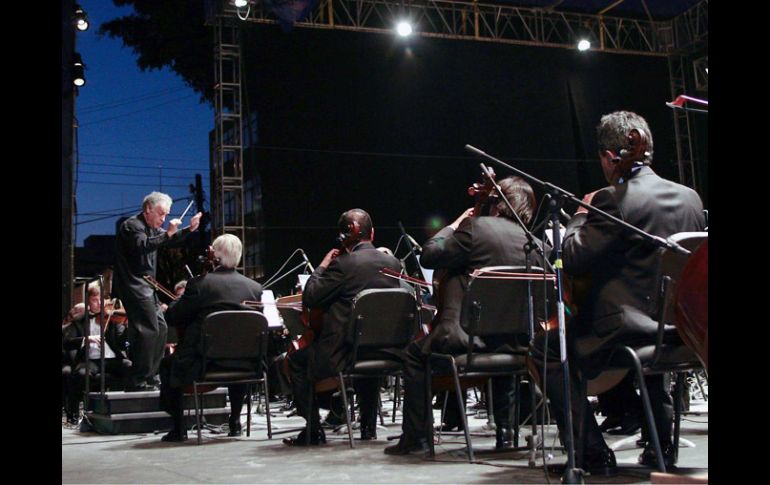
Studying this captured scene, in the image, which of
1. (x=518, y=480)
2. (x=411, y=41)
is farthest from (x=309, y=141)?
(x=518, y=480)

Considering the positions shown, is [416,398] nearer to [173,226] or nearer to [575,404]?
[575,404]

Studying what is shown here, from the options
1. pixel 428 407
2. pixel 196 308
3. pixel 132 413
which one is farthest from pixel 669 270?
pixel 132 413

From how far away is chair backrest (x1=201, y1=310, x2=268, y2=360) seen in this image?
489 centimetres

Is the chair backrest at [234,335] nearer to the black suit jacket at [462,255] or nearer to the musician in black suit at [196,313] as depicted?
the musician in black suit at [196,313]

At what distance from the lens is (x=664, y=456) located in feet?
10.6

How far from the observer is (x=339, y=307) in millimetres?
4668

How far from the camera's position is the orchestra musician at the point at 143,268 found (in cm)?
577

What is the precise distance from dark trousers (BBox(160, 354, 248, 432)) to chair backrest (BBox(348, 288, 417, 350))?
129 centimetres

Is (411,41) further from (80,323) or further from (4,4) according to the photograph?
(4,4)

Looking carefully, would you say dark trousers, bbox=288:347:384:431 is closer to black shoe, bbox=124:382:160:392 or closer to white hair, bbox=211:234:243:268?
white hair, bbox=211:234:243:268

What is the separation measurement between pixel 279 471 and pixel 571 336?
1.42 meters

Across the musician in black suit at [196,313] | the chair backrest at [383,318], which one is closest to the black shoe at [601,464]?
the chair backrest at [383,318]

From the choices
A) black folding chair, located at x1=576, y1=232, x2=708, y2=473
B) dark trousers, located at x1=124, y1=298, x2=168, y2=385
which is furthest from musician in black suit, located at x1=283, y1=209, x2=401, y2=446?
black folding chair, located at x1=576, y1=232, x2=708, y2=473

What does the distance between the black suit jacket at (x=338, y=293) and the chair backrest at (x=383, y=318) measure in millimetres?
116
